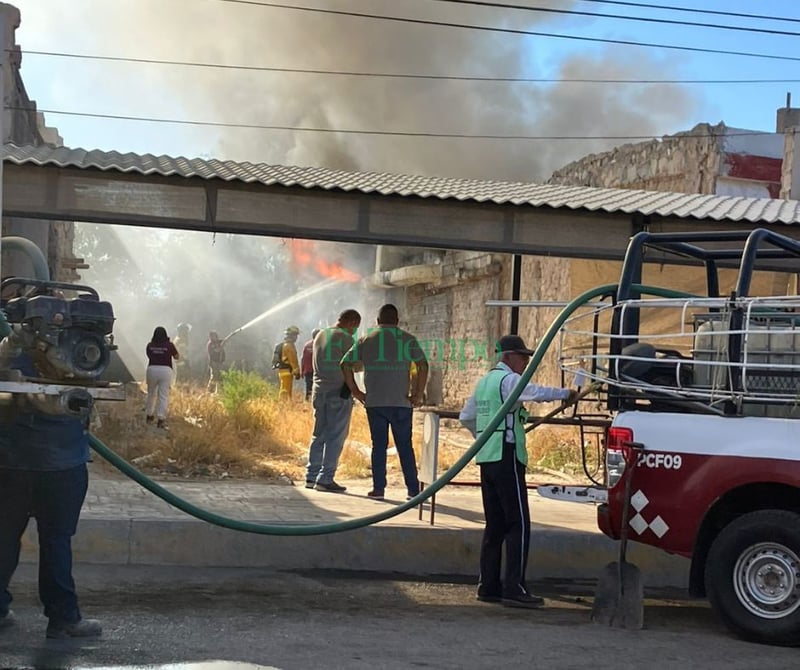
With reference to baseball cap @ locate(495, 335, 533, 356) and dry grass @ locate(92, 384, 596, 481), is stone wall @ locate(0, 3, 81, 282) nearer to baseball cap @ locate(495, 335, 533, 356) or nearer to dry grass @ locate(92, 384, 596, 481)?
dry grass @ locate(92, 384, 596, 481)

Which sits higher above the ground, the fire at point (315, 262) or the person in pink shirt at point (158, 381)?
the fire at point (315, 262)

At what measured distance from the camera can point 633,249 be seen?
6.85m

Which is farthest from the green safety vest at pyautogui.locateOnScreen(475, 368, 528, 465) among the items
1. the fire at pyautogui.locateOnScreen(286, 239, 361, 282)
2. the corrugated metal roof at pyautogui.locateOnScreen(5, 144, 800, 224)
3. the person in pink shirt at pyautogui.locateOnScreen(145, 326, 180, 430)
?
the fire at pyautogui.locateOnScreen(286, 239, 361, 282)

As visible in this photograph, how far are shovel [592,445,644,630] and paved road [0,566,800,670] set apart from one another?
121mm

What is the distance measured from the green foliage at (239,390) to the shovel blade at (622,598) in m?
8.60

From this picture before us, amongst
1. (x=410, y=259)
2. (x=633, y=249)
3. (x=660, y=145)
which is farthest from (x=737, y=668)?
(x=410, y=259)

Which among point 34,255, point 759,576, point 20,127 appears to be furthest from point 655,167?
point 34,255

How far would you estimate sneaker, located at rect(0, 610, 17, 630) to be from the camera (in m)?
5.70

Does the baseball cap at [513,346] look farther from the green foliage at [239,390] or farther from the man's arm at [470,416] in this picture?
the green foliage at [239,390]

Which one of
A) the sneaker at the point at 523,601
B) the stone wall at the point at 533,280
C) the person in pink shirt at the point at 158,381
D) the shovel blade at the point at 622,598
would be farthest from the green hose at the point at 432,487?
the stone wall at the point at 533,280

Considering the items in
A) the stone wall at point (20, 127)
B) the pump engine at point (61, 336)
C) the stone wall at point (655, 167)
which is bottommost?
the pump engine at point (61, 336)

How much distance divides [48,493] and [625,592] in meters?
3.15

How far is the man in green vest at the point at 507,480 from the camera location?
7.02m

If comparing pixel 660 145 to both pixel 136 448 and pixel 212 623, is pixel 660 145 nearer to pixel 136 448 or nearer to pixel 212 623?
pixel 136 448
